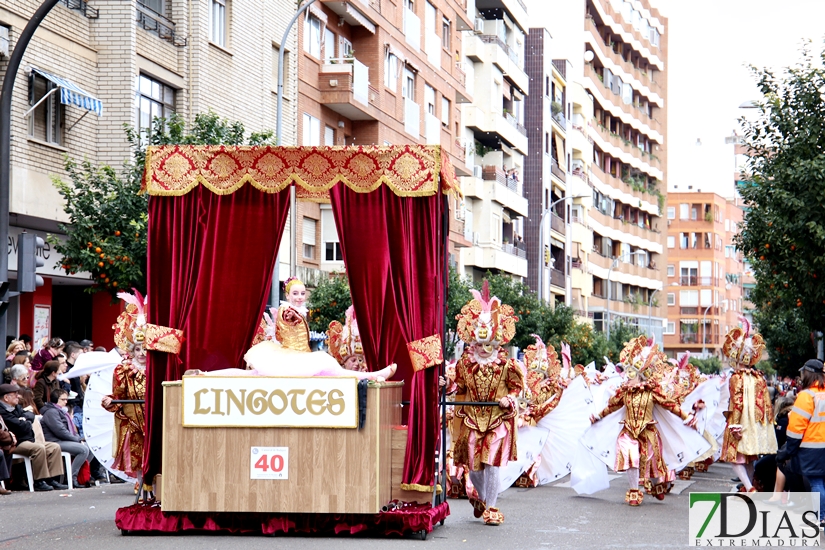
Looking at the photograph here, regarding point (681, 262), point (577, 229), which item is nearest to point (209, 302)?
point (577, 229)

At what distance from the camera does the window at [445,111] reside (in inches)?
2040

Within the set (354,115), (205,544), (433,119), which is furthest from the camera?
(433,119)

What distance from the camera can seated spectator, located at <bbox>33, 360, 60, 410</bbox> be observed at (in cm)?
1952

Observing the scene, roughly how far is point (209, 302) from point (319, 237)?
2651cm

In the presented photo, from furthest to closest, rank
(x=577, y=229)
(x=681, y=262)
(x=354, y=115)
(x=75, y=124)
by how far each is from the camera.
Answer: (x=681, y=262) < (x=577, y=229) < (x=354, y=115) < (x=75, y=124)

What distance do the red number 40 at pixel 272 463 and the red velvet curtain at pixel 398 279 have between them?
1365 mm

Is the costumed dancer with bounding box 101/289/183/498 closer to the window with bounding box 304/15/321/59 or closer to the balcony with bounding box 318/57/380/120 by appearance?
the window with bounding box 304/15/321/59

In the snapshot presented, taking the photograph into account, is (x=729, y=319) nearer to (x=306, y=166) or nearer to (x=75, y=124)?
(x=75, y=124)

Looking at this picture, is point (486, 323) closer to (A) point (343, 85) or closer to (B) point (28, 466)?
(B) point (28, 466)

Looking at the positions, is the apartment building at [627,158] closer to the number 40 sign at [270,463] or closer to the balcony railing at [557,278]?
the balcony railing at [557,278]

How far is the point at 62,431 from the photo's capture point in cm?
1906

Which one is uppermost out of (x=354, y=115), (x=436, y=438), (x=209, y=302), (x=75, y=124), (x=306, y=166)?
(x=354, y=115)

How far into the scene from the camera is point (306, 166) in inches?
533

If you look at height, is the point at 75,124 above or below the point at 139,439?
above
